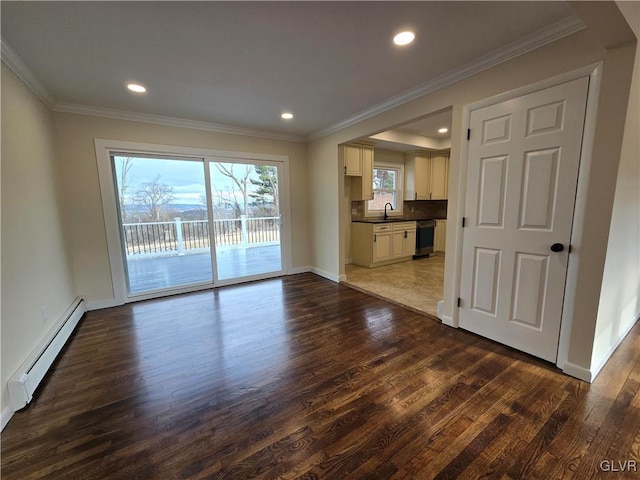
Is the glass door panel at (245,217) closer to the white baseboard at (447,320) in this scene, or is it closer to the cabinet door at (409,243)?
the cabinet door at (409,243)

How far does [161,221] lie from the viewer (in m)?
4.01

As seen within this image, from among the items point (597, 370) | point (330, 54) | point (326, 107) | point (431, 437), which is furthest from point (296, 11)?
point (597, 370)

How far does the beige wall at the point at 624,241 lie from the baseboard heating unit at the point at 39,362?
12.8ft

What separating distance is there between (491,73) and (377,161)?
3.52 meters

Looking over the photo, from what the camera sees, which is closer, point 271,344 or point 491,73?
point 491,73

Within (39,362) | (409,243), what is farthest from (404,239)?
(39,362)

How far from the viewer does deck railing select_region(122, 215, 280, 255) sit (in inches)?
155

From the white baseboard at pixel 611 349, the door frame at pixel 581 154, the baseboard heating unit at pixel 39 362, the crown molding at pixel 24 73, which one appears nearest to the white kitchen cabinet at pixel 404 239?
the door frame at pixel 581 154

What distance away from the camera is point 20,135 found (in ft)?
7.10

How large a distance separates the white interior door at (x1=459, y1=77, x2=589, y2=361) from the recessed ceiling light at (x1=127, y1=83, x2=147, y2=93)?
3.18m

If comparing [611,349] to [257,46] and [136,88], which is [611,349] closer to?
[257,46]

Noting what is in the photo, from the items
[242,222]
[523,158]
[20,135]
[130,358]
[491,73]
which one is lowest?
[130,358]

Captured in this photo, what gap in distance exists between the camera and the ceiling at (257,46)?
163 centimetres

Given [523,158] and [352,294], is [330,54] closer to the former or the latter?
[523,158]
